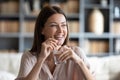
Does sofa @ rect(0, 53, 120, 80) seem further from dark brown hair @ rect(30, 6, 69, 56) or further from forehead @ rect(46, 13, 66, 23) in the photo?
forehead @ rect(46, 13, 66, 23)

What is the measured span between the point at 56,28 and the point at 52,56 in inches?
6.6

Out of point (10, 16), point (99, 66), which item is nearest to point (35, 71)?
point (99, 66)

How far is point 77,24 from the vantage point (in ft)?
15.7

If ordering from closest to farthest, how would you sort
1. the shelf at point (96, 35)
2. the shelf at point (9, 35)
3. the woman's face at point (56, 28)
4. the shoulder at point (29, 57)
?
1. the woman's face at point (56, 28)
2. the shoulder at point (29, 57)
3. the shelf at point (9, 35)
4. the shelf at point (96, 35)

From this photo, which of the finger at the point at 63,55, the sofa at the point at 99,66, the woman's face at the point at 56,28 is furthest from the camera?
the sofa at the point at 99,66

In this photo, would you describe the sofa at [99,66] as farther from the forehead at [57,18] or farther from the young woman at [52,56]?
the forehead at [57,18]

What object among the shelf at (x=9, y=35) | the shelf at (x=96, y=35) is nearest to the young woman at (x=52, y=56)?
the shelf at (x=9, y=35)

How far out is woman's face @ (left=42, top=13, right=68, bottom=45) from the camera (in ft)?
5.19

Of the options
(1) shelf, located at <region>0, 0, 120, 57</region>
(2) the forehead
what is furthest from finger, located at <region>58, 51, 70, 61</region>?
(1) shelf, located at <region>0, 0, 120, 57</region>

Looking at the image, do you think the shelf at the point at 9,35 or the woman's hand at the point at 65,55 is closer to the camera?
the woman's hand at the point at 65,55

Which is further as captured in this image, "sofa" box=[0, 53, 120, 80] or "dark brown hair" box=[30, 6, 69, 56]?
"sofa" box=[0, 53, 120, 80]

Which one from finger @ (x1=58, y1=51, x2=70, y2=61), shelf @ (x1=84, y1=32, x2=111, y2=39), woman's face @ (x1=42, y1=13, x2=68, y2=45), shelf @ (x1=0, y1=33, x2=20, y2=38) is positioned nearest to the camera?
finger @ (x1=58, y1=51, x2=70, y2=61)

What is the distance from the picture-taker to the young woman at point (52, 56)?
149cm

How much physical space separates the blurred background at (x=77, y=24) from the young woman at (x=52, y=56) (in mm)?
2964
